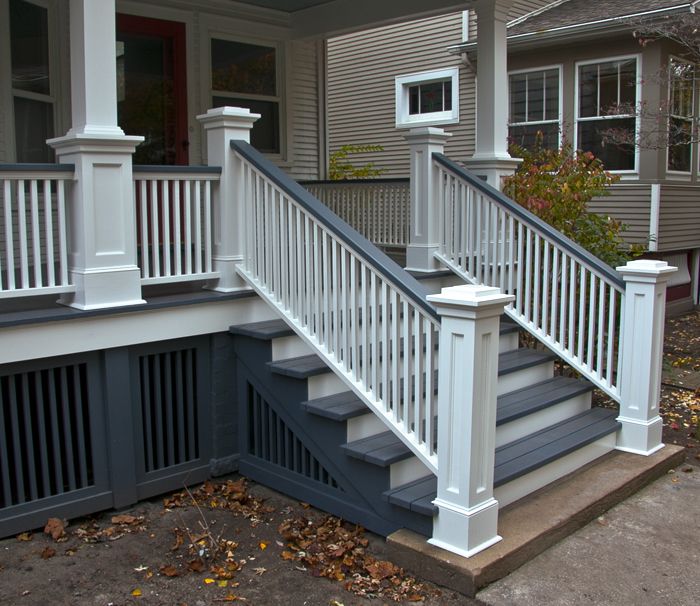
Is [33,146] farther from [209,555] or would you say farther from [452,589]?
[452,589]

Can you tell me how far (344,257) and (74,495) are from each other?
196 cm

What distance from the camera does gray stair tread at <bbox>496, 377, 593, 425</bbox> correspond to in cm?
457

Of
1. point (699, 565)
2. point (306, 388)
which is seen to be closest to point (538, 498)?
point (699, 565)

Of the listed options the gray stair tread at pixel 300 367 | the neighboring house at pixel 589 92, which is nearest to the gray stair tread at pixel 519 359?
the gray stair tread at pixel 300 367

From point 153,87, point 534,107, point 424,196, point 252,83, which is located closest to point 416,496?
point 424,196

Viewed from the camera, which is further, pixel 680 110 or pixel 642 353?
pixel 680 110

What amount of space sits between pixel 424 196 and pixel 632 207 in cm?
579

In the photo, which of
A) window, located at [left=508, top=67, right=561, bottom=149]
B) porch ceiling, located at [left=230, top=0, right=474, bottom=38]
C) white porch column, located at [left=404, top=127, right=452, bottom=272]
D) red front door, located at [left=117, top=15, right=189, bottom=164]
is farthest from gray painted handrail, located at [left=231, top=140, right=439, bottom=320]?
window, located at [left=508, top=67, right=561, bottom=149]

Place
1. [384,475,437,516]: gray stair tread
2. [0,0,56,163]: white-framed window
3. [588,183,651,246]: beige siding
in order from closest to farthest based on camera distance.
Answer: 1. [384,475,437,516]: gray stair tread
2. [0,0,56,163]: white-framed window
3. [588,183,651,246]: beige siding

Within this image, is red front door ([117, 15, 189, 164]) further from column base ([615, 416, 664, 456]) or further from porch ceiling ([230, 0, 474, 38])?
column base ([615, 416, 664, 456])

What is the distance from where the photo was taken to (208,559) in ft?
12.2

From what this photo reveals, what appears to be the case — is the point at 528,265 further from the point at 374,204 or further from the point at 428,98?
the point at 428,98

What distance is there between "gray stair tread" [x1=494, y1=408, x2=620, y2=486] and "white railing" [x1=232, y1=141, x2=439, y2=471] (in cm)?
47

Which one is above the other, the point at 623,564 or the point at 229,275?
the point at 229,275
